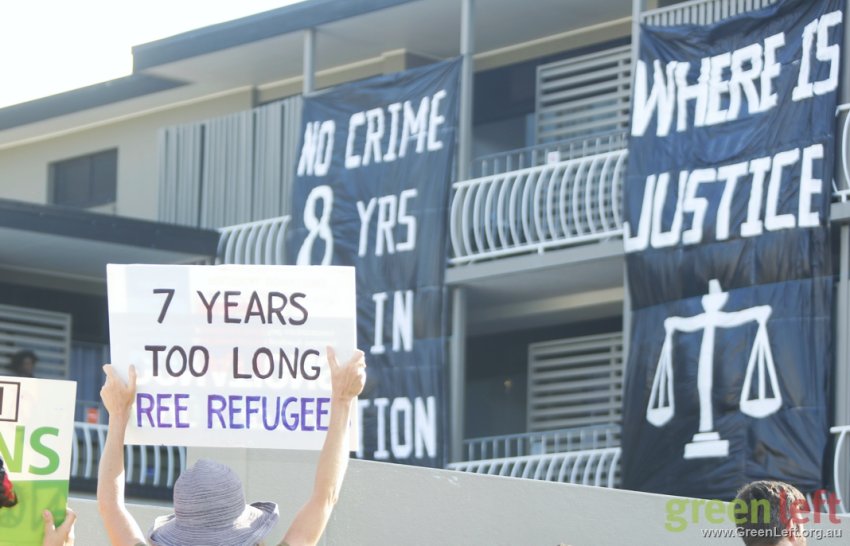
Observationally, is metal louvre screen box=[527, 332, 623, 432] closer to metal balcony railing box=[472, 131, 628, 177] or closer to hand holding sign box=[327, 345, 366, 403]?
metal balcony railing box=[472, 131, 628, 177]

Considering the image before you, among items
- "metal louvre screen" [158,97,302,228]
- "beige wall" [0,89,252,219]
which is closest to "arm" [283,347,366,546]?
"metal louvre screen" [158,97,302,228]

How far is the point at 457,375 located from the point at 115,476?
12646 mm

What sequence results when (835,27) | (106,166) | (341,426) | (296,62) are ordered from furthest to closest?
(106,166) < (296,62) < (835,27) < (341,426)

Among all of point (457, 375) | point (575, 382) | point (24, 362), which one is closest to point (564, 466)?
point (457, 375)

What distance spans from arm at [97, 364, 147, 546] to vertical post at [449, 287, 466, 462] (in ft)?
39.6

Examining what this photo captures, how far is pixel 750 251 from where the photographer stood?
15.5 metres

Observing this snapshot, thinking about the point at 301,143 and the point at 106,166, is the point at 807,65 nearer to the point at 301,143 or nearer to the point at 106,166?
the point at 301,143

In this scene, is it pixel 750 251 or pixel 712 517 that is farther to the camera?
pixel 750 251

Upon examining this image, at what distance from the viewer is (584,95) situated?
784 inches

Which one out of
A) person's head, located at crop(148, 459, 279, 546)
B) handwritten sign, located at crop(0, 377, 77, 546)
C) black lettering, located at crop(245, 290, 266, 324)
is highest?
black lettering, located at crop(245, 290, 266, 324)

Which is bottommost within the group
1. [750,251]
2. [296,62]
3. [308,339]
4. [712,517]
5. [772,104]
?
[712,517]

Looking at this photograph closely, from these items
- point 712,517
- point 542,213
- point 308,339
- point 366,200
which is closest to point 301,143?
point 366,200

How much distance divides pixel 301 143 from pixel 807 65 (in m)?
6.38

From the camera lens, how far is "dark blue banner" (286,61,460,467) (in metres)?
18.2
